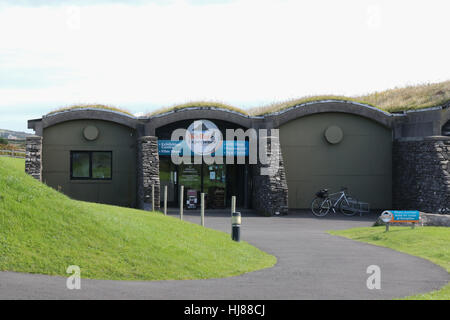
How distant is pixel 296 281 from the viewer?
12.7 metres

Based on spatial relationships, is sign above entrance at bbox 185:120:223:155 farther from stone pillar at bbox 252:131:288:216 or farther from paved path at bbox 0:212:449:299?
paved path at bbox 0:212:449:299

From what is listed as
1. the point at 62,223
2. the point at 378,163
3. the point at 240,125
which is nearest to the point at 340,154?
the point at 378,163

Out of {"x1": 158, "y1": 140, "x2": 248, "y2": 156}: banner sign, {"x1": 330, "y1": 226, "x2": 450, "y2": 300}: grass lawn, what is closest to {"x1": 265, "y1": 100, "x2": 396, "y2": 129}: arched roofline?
{"x1": 158, "y1": 140, "x2": 248, "y2": 156}: banner sign

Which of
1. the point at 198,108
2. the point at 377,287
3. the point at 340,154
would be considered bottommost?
the point at 377,287

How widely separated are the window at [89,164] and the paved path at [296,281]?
50.2 ft

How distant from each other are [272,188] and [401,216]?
9411 mm

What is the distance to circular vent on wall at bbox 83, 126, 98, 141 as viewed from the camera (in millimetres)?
33250

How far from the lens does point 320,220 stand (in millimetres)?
29312

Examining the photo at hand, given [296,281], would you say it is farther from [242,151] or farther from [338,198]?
[338,198]

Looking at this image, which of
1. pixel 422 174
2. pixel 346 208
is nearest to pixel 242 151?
pixel 346 208

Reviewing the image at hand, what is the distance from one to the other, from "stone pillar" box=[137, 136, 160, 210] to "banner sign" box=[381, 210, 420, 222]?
462 inches

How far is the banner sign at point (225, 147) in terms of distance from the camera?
32938 millimetres
